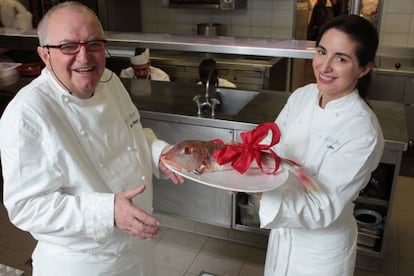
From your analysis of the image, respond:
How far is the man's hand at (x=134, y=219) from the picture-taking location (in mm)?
1018

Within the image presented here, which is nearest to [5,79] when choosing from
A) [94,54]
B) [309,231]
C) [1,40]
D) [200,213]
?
[1,40]

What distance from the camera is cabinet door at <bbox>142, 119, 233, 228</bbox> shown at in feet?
7.42

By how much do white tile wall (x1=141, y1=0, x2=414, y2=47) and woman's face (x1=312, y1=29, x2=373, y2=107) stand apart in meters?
3.02

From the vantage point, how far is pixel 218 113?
7.82 feet

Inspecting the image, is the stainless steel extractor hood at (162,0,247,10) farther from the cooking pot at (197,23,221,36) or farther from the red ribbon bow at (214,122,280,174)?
the red ribbon bow at (214,122,280,174)

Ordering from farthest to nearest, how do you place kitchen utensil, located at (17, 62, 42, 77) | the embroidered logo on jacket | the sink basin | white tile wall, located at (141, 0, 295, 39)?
1. white tile wall, located at (141, 0, 295, 39)
2. kitchen utensil, located at (17, 62, 42, 77)
3. the sink basin
4. the embroidered logo on jacket

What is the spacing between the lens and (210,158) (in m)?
1.26

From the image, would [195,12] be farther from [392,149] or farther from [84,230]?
[84,230]

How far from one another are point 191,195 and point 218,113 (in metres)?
0.49

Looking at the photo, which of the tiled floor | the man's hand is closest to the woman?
the man's hand

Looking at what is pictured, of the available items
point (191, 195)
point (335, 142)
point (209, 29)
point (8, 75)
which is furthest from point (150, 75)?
point (335, 142)

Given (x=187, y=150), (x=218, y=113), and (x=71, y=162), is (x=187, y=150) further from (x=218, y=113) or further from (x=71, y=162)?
(x=218, y=113)

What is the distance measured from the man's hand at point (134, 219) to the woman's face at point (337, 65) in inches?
24.8

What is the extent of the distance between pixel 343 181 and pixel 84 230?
2.37 ft
